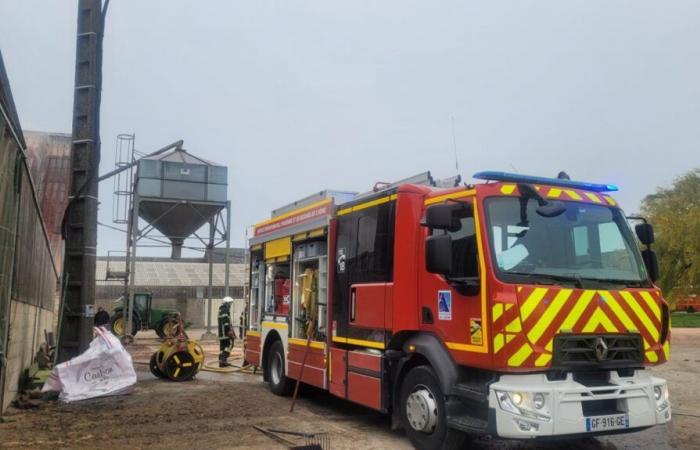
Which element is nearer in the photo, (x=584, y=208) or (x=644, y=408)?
(x=644, y=408)

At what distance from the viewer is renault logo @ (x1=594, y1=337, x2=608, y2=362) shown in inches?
223

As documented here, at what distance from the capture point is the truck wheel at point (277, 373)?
1023 centimetres

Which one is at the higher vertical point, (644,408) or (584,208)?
(584,208)

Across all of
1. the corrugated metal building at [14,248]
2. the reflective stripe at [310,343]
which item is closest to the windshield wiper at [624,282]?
the reflective stripe at [310,343]

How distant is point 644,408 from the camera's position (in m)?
5.83

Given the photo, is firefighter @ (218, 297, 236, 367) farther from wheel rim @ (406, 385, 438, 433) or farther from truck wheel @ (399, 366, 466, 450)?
wheel rim @ (406, 385, 438, 433)

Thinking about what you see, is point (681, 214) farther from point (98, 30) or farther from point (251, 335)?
point (98, 30)

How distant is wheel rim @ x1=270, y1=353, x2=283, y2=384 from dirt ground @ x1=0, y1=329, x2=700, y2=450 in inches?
12.6

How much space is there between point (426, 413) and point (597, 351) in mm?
1753

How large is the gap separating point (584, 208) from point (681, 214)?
85.5 feet

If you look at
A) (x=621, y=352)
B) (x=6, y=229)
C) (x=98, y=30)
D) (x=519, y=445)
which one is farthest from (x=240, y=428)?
(x=98, y=30)

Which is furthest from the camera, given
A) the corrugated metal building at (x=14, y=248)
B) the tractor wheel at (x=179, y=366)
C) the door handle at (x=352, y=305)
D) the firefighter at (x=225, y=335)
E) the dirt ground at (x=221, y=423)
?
the firefighter at (x=225, y=335)

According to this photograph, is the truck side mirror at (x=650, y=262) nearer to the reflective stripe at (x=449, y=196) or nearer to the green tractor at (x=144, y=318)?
the reflective stripe at (x=449, y=196)

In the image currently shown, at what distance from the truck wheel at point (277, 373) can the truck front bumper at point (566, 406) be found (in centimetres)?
529
